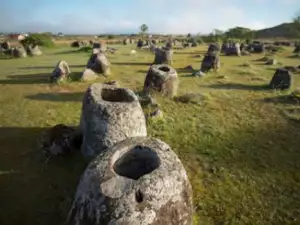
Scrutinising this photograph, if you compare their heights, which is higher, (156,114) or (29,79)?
(156,114)

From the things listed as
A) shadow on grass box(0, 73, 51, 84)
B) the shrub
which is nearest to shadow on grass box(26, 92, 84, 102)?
shadow on grass box(0, 73, 51, 84)

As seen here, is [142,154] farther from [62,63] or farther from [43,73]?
[43,73]

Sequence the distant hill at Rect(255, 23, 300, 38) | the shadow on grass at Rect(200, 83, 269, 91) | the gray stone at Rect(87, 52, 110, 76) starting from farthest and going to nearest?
1. the distant hill at Rect(255, 23, 300, 38)
2. the gray stone at Rect(87, 52, 110, 76)
3. the shadow on grass at Rect(200, 83, 269, 91)

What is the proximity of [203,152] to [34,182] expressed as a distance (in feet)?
15.8

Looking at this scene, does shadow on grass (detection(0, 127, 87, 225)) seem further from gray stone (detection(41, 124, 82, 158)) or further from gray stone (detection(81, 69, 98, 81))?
gray stone (detection(81, 69, 98, 81))

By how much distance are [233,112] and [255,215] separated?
7.07 metres

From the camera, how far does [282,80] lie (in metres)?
18.8

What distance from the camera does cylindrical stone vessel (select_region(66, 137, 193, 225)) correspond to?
18.1 feet

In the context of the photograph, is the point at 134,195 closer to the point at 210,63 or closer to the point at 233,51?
the point at 210,63

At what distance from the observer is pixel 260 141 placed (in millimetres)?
11492

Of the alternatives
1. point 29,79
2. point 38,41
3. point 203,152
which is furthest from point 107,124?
point 38,41

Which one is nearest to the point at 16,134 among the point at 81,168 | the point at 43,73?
the point at 81,168

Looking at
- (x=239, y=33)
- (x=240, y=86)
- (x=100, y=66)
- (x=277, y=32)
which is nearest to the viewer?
(x=240, y=86)

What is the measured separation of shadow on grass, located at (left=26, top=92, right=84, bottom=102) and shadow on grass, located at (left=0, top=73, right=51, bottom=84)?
2.90 meters
